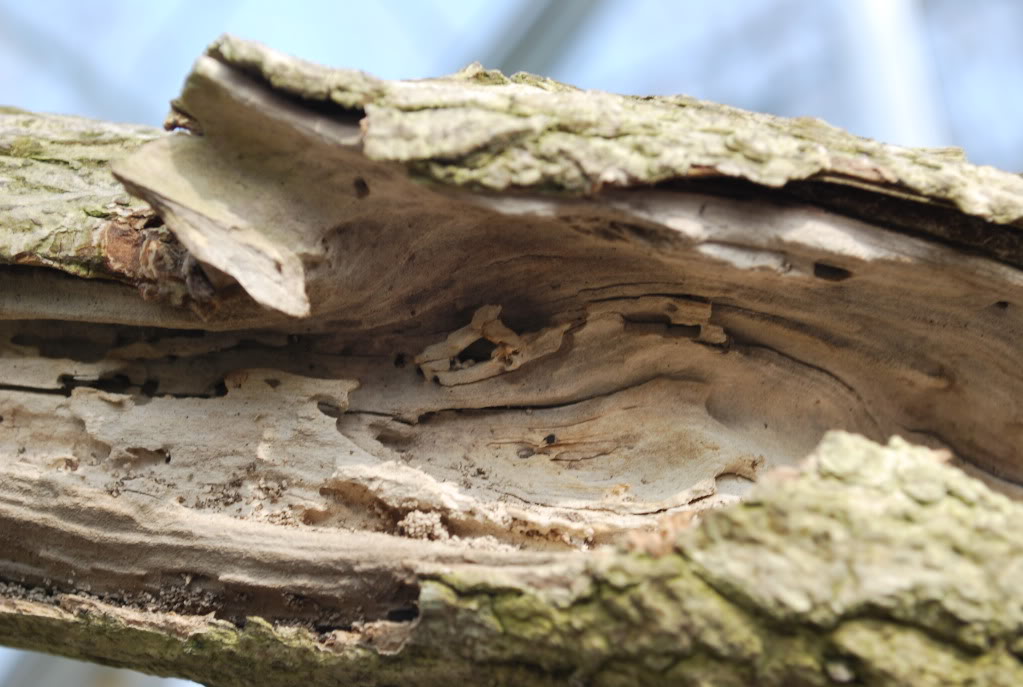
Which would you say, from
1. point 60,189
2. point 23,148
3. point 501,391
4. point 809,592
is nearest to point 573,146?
point 501,391

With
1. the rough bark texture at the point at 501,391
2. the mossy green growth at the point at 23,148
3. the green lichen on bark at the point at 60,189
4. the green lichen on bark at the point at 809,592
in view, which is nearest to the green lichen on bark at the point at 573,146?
the rough bark texture at the point at 501,391

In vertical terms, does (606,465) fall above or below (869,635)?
above

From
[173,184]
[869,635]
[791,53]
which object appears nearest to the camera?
[869,635]

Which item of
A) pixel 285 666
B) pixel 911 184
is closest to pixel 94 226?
pixel 285 666

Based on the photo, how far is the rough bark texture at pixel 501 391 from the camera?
1.22 meters

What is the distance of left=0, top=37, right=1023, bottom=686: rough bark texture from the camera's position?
122cm

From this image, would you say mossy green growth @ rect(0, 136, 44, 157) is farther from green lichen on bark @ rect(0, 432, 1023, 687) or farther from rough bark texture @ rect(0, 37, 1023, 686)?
green lichen on bark @ rect(0, 432, 1023, 687)

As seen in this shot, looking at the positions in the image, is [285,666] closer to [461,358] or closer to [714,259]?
[461,358]

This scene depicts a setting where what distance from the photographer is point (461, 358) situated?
176 cm

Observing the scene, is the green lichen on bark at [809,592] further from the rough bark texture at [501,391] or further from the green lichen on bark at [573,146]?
the green lichen on bark at [573,146]

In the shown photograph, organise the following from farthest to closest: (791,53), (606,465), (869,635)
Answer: (791,53) → (606,465) → (869,635)

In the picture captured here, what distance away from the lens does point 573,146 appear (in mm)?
1322

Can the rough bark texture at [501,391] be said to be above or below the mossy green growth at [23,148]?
below

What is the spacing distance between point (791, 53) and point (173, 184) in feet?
9.46
